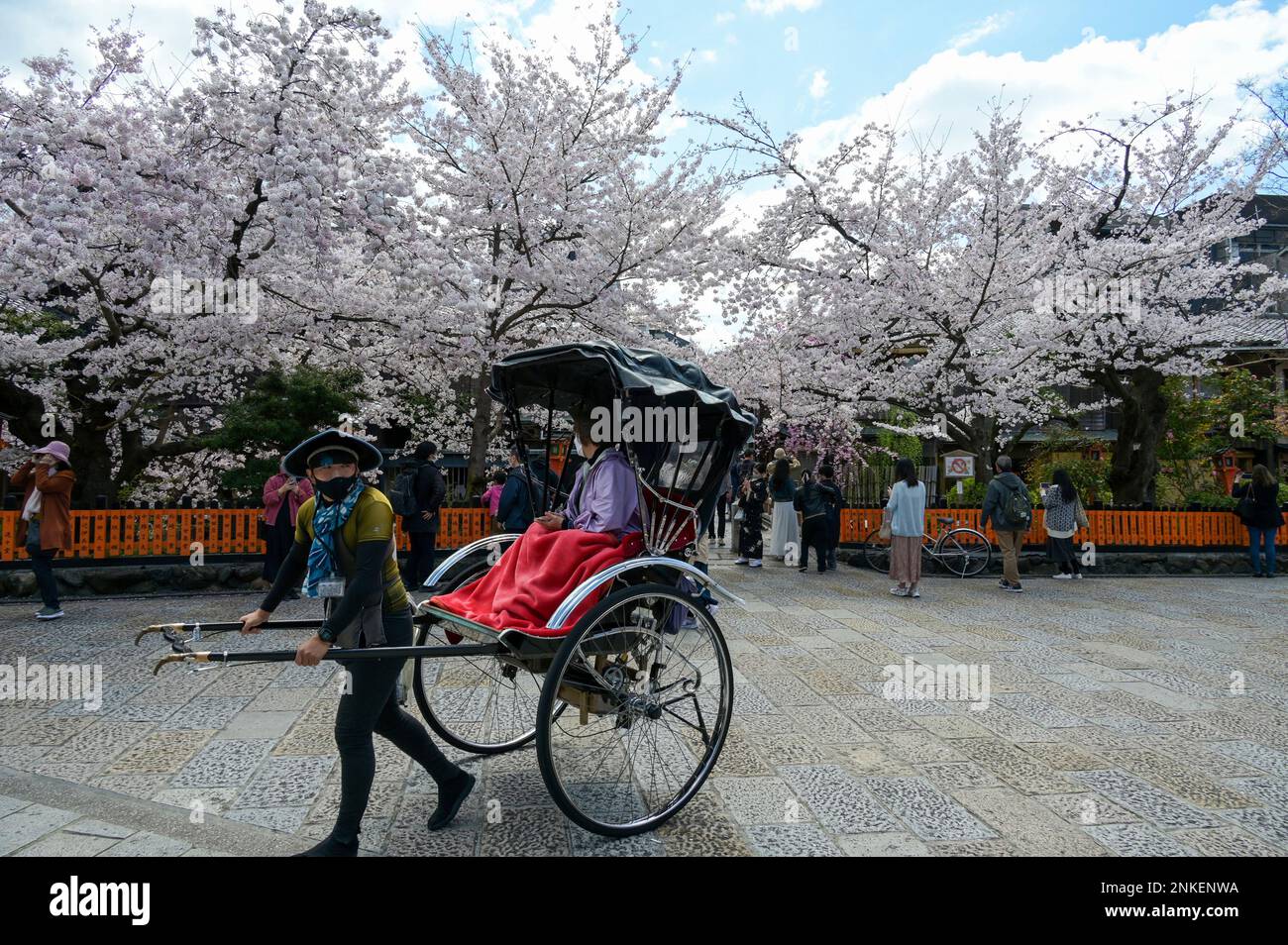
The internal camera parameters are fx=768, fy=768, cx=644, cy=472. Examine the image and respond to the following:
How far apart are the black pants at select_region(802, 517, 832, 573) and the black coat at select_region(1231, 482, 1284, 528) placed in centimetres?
670

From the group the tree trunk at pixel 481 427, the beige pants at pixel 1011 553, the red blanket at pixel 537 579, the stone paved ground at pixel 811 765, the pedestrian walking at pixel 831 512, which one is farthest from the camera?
the pedestrian walking at pixel 831 512

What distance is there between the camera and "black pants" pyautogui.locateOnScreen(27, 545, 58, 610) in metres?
7.48

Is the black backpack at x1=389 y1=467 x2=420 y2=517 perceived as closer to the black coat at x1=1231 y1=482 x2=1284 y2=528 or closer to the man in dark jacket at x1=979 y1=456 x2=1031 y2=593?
the man in dark jacket at x1=979 y1=456 x2=1031 y2=593

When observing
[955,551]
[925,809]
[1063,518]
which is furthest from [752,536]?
[925,809]

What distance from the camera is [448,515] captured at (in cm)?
1096

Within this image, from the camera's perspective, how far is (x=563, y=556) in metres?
3.23

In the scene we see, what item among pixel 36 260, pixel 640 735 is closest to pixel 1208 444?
pixel 640 735

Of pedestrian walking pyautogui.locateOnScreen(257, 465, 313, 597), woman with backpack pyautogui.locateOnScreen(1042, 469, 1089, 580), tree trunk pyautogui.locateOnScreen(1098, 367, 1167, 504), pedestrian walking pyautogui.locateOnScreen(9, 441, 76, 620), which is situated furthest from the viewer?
tree trunk pyautogui.locateOnScreen(1098, 367, 1167, 504)

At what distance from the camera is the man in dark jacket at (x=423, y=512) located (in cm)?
909

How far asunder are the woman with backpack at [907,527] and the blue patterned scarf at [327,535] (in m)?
8.01

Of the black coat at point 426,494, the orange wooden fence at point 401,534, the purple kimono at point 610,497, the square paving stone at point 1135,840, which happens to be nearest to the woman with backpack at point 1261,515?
the orange wooden fence at point 401,534

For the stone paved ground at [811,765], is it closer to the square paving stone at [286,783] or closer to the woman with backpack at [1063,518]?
the square paving stone at [286,783]

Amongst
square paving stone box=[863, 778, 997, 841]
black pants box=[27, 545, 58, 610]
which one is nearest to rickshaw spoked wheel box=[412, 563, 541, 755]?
square paving stone box=[863, 778, 997, 841]

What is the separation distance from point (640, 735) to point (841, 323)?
1092 cm
